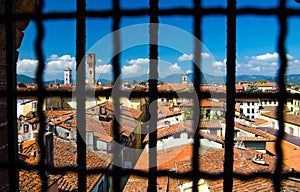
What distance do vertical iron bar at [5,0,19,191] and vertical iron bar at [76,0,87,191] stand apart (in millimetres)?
164

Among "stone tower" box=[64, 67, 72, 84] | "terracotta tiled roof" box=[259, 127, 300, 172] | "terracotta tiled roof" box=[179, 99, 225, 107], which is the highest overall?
"stone tower" box=[64, 67, 72, 84]

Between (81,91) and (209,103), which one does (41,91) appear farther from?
(209,103)

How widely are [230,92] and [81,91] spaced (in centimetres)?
31

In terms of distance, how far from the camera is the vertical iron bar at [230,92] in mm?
655

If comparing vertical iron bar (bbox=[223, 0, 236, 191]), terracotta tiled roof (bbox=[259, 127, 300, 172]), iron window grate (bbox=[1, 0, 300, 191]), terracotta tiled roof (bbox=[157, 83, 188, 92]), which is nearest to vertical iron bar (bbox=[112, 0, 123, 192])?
iron window grate (bbox=[1, 0, 300, 191])

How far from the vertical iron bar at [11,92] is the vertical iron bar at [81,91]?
0.54ft

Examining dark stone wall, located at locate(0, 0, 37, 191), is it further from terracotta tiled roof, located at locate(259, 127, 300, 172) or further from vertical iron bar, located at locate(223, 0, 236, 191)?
terracotta tiled roof, located at locate(259, 127, 300, 172)

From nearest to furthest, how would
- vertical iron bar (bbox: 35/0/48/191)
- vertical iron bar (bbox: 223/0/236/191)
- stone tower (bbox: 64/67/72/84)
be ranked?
vertical iron bar (bbox: 223/0/236/191)
vertical iron bar (bbox: 35/0/48/191)
stone tower (bbox: 64/67/72/84)

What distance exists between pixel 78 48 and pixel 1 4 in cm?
25

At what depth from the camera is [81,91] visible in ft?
2.41

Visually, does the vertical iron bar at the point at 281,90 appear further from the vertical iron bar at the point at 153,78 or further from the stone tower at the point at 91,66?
the stone tower at the point at 91,66

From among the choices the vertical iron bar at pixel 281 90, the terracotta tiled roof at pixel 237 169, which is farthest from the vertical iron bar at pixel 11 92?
the vertical iron bar at pixel 281 90

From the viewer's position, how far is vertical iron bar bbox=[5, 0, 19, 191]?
775 millimetres

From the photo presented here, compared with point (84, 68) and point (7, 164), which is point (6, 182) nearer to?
point (7, 164)
